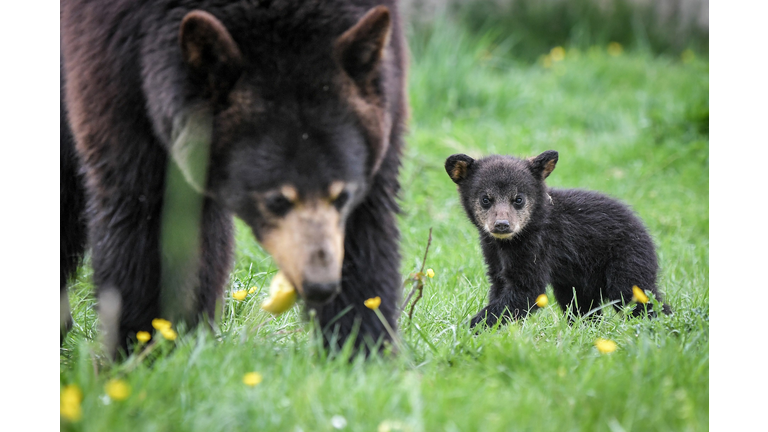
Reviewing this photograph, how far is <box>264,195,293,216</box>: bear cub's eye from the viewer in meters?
2.19

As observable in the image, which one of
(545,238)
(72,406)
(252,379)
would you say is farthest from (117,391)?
(545,238)

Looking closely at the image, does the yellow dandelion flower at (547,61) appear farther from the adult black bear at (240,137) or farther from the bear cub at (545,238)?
the adult black bear at (240,137)

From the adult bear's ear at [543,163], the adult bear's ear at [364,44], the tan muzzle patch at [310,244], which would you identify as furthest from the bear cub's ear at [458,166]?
the tan muzzle patch at [310,244]

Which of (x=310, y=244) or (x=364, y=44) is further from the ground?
(x=364, y=44)

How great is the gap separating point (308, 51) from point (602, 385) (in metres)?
1.40

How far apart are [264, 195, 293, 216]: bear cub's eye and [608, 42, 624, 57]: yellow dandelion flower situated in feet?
25.7

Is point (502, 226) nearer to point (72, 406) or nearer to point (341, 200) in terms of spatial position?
point (341, 200)

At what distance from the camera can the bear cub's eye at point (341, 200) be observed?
7.33ft

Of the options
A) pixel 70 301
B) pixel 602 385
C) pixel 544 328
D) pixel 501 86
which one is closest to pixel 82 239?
pixel 70 301

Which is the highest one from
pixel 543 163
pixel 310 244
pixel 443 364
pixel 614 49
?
pixel 310 244

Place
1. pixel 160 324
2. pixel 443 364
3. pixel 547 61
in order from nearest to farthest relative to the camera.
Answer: pixel 160 324 < pixel 443 364 < pixel 547 61

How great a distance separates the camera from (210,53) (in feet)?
7.00

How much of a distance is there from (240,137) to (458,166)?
6.94 feet

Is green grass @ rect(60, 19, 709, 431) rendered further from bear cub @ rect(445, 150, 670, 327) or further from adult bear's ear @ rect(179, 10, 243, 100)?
adult bear's ear @ rect(179, 10, 243, 100)
